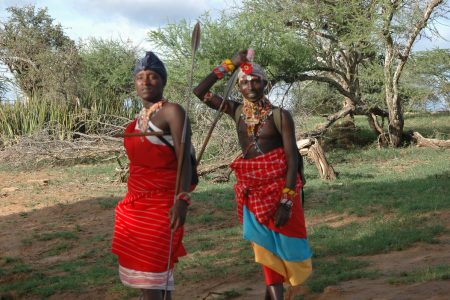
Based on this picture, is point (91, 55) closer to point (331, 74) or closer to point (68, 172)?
point (331, 74)

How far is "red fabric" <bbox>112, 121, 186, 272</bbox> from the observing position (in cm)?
321

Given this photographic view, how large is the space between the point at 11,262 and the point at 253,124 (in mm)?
4280

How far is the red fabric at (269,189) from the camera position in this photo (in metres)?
3.85

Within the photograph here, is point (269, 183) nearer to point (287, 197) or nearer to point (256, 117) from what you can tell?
point (287, 197)

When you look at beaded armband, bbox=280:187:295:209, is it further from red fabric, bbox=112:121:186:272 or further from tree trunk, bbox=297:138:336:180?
Result: tree trunk, bbox=297:138:336:180

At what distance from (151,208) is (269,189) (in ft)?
2.94

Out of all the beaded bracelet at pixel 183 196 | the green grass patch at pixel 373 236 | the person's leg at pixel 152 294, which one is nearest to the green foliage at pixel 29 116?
the green grass patch at pixel 373 236

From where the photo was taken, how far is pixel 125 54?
27453mm

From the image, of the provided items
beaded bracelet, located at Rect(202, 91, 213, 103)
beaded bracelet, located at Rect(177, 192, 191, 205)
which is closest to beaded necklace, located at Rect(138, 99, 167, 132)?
beaded bracelet, located at Rect(177, 192, 191, 205)

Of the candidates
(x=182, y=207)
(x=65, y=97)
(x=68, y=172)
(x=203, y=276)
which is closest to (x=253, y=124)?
(x=182, y=207)

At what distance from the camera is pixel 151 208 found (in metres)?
3.23

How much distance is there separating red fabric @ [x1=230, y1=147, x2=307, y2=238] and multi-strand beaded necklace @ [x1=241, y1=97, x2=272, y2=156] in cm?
10

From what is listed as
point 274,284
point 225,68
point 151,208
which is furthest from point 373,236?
point 151,208

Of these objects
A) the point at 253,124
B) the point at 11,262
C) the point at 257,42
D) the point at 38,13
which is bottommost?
the point at 11,262
